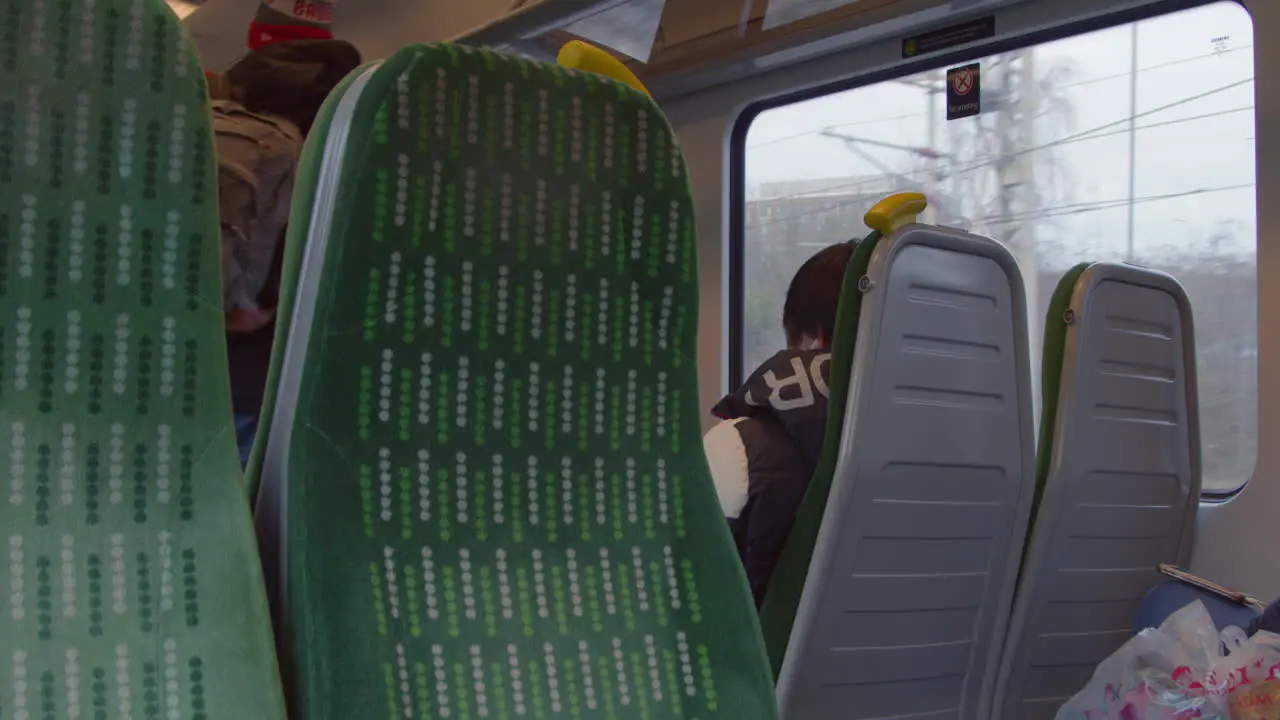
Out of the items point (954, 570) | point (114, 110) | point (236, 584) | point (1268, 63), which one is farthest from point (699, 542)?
point (1268, 63)

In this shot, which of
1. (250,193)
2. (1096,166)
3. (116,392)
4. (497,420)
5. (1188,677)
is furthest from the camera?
(1096,166)

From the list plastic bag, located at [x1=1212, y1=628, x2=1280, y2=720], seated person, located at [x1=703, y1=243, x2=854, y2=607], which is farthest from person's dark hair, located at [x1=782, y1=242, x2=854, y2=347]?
plastic bag, located at [x1=1212, y1=628, x2=1280, y2=720]

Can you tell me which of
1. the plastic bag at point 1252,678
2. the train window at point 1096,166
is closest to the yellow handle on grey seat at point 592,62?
the plastic bag at point 1252,678

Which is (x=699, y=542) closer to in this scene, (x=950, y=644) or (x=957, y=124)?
(x=950, y=644)

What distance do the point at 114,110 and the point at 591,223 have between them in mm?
347

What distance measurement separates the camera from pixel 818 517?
78.9 inches

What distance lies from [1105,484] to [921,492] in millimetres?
643

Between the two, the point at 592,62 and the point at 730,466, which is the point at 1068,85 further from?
the point at 592,62

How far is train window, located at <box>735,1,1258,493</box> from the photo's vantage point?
9.61 ft

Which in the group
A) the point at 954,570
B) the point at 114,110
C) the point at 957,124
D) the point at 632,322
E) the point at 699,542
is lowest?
the point at 954,570

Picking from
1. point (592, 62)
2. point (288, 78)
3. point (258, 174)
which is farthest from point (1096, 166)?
point (592, 62)

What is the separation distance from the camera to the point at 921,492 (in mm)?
2047

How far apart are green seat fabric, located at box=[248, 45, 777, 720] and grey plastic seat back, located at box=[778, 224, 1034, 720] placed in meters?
1.03

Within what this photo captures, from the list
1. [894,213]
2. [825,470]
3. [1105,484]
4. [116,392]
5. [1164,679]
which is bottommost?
[1164,679]
